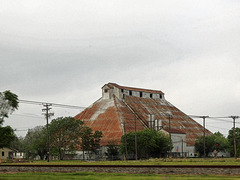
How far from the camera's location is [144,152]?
331 feet

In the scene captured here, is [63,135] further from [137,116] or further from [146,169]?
[146,169]

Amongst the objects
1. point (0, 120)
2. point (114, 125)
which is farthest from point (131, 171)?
point (114, 125)

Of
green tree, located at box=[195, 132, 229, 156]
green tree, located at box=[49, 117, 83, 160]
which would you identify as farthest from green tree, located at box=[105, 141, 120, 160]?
green tree, located at box=[195, 132, 229, 156]

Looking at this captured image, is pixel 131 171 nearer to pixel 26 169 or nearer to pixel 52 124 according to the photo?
pixel 26 169

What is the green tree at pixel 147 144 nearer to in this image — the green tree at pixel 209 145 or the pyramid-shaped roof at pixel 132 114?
the pyramid-shaped roof at pixel 132 114

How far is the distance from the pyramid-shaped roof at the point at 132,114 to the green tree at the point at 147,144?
12169 millimetres

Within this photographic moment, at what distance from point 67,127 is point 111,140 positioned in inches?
595

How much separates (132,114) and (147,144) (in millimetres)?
34616

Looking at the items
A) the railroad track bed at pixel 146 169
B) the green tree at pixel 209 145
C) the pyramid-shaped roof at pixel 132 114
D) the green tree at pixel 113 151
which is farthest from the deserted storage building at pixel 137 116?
the railroad track bed at pixel 146 169

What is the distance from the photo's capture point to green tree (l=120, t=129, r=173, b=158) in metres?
99.9

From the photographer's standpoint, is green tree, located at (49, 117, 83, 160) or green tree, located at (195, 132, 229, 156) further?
green tree, located at (195, 132, 229, 156)

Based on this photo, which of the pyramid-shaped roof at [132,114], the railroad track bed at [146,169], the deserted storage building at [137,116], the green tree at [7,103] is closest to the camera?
the railroad track bed at [146,169]

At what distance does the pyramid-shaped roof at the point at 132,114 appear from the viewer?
12325 centimetres

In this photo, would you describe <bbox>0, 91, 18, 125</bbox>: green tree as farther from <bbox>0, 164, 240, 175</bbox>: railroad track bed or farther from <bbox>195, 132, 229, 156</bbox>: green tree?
<bbox>195, 132, 229, 156</bbox>: green tree
